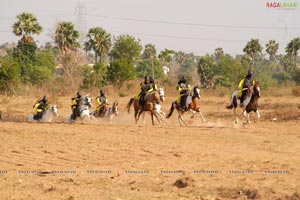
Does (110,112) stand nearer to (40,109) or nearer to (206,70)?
(40,109)

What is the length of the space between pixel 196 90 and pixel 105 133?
16.1ft

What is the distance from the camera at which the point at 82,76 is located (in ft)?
216

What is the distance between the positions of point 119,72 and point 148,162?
42.0 m

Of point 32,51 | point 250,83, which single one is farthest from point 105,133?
point 32,51

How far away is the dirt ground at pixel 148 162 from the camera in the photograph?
10.5 meters

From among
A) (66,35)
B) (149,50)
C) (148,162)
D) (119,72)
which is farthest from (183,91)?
(149,50)

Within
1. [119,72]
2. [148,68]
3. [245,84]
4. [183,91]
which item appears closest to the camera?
[245,84]

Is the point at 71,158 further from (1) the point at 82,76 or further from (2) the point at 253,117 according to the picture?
(1) the point at 82,76

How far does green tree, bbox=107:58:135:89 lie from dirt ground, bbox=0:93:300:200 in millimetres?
32240

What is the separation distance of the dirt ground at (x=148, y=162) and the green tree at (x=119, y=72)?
3224 centimetres

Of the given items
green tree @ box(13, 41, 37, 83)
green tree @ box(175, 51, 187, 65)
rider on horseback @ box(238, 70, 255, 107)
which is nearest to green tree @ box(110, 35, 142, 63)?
green tree @ box(13, 41, 37, 83)

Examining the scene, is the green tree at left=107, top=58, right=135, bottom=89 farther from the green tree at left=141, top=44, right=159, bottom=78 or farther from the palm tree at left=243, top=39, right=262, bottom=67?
the palm tree at left=243, top=39, right=262, bottom=67

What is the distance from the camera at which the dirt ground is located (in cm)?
1051

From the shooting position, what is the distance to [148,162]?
13969 millimetres
